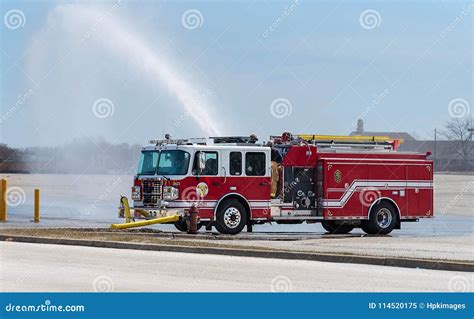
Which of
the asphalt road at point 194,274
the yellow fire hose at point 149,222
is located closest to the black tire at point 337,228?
the yellow fire hose at point 149,222

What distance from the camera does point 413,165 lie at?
32281 millimetres

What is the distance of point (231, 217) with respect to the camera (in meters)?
29.6

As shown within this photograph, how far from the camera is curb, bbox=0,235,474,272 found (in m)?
19.6

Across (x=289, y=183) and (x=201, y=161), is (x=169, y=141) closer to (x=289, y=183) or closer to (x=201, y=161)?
(x=201, y=161)

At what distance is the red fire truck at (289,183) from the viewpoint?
29.3 m

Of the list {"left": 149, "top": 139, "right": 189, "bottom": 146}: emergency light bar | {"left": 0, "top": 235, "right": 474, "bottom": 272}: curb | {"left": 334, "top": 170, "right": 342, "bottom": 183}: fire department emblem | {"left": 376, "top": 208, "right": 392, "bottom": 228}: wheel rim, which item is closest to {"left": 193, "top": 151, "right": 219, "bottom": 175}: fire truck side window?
{"left": 149, "top": 139, "right": 189, "bottom": 146}: emergency light bar

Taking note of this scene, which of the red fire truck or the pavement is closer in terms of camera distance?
the pavement

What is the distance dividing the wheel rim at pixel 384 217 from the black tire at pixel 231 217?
4168mm

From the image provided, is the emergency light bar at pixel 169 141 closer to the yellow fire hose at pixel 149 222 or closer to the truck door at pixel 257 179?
the truck door at pixel 257 179

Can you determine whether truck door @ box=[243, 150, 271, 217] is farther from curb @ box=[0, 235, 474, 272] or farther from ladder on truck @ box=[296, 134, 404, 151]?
curb @ box=[0, 235, 474, 272]

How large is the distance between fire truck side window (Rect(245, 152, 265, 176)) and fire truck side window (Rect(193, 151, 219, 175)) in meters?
0.92
